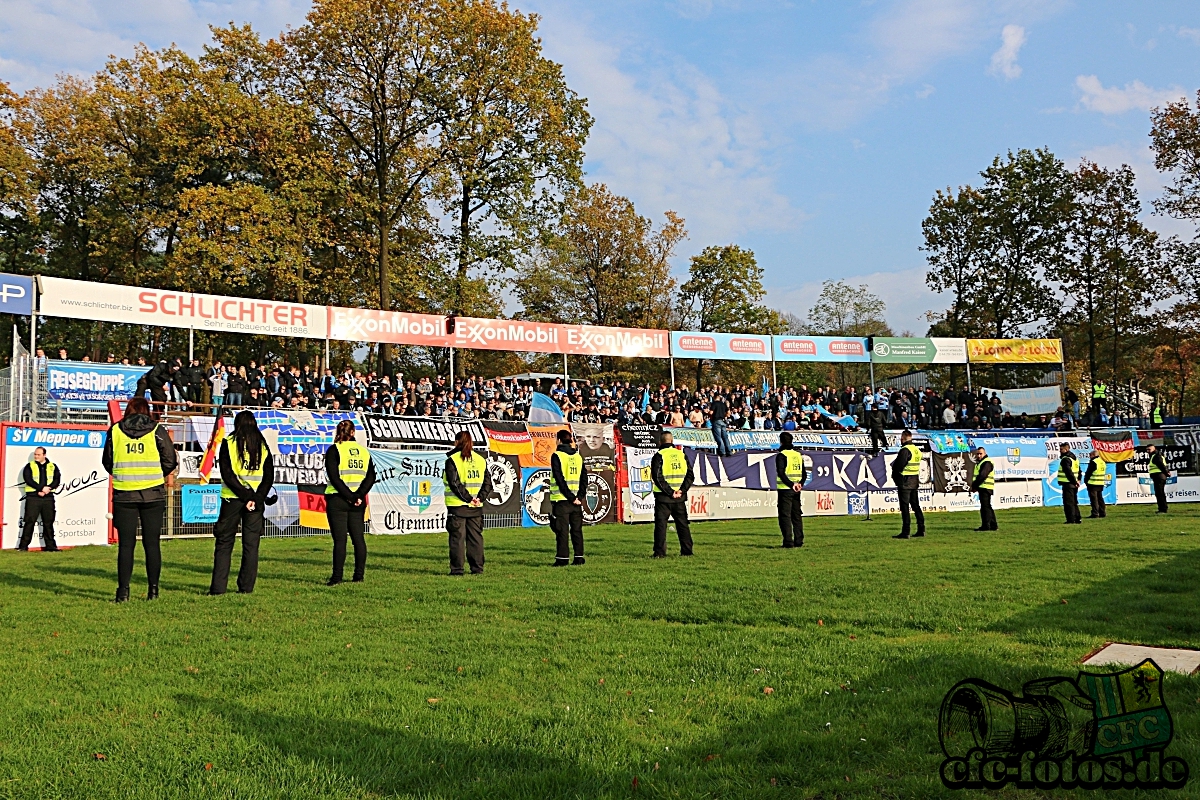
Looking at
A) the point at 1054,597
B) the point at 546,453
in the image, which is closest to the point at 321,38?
the point at 546,453

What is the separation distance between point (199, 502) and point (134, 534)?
8.91 metres

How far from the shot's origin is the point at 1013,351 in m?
39.1

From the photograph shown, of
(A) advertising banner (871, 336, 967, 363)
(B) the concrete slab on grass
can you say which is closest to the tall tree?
(A) advertising banner (871, 336, 967, 363)

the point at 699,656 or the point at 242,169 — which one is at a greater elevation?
the point at 242,169

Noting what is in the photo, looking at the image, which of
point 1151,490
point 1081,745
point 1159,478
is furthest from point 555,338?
point 1081,745

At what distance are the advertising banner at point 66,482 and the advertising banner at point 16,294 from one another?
5.75 metres

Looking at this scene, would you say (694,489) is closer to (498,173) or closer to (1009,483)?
(1009,483)

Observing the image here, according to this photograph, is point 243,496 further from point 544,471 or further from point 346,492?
point 544,471

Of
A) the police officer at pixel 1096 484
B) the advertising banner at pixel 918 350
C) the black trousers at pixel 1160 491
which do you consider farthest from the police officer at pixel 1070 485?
the advertising banner at pixel 918 350

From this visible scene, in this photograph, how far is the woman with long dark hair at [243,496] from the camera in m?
9.84

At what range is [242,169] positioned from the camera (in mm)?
38875

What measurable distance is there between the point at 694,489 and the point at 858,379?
59.4m

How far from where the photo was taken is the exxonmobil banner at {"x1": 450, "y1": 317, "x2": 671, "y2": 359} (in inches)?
1143

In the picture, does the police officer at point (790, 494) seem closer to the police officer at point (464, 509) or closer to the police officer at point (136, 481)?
the police officer at point (464, 509)
